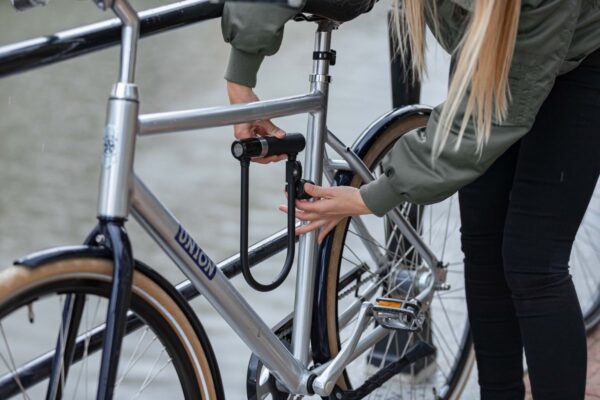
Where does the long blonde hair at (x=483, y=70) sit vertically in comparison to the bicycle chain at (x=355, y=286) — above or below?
above

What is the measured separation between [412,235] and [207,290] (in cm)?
73

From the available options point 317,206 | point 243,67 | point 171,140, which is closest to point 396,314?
point 317,206

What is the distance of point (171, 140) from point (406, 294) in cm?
271

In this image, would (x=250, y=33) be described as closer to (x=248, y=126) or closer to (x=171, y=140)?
(x=248, y=126)

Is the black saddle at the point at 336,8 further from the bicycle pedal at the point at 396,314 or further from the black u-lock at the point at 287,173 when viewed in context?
the bicycle pedal at the point at 396,314

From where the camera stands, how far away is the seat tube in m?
1.64

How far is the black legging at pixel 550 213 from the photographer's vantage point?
156 cm

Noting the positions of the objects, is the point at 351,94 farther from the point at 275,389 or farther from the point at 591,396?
the point at 275,389

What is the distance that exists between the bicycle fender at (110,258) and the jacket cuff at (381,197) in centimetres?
35

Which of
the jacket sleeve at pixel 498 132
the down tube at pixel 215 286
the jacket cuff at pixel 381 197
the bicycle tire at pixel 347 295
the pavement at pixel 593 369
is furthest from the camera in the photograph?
the pavement at pixel 593 369

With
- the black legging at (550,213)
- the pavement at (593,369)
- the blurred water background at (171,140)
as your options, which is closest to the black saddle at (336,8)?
the black legging at (550,213)

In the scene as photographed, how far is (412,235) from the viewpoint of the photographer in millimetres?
2023

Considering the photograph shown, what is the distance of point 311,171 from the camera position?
1644mm

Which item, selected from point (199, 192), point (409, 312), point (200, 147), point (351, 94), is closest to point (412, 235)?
point (409, 312)
